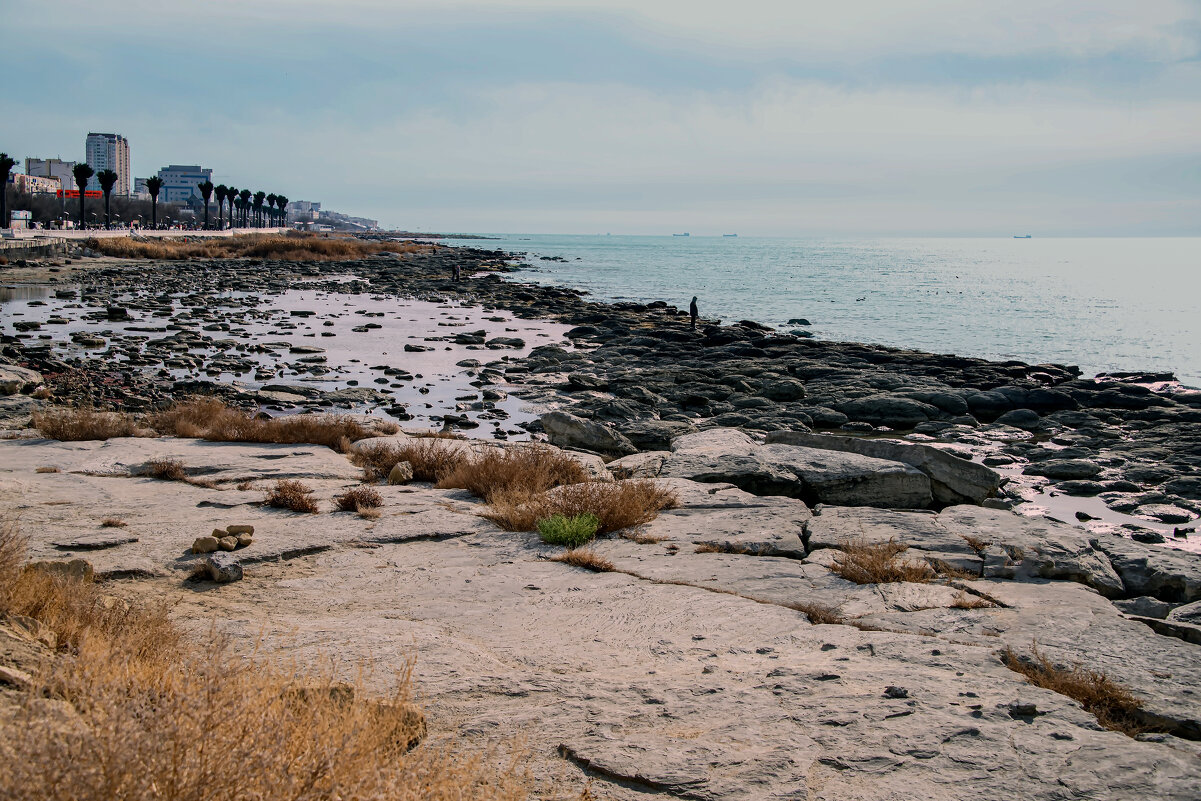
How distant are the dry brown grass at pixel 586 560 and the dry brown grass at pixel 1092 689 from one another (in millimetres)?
3241

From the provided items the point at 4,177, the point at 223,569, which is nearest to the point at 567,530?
the point at 223,569

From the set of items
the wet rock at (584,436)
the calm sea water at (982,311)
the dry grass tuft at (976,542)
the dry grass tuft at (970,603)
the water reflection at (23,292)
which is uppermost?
the calm sea water at (982,311)

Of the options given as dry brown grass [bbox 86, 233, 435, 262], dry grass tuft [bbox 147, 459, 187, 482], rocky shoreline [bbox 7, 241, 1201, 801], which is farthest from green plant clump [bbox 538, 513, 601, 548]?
dry brown grass [bbox 86, 233, 435, 262]

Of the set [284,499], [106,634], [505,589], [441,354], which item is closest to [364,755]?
[106,634]

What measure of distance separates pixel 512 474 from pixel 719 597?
380 centimetres

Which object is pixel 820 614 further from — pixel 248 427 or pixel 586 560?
pixel 248 427

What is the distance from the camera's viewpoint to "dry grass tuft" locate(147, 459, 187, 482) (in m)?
9.10

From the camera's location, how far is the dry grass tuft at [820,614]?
5828mm

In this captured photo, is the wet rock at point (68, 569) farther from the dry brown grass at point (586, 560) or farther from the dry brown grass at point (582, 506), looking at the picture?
the dry brown grass at point (582, 506)

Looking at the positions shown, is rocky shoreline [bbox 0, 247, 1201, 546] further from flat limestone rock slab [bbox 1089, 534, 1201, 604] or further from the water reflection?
flat limestone rock slab [bbox 1089, 534, 1201, 604]

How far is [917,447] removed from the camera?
1110 centimetres

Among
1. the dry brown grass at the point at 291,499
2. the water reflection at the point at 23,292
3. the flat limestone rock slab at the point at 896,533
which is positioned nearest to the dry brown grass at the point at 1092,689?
Result: the flat limestone rock slab at the point at 896,533

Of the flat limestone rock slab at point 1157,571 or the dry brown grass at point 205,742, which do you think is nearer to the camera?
the dry brown grass at point 205,742

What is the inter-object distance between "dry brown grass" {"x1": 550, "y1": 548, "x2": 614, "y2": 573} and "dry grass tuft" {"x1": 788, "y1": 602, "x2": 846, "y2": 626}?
1681mm
